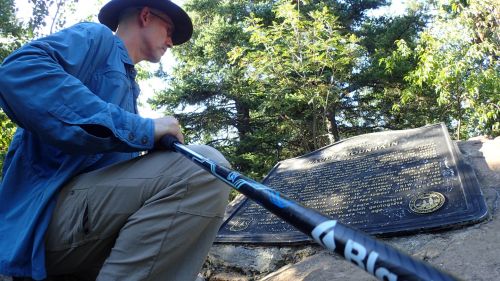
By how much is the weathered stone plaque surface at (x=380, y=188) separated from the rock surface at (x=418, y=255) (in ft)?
0.25

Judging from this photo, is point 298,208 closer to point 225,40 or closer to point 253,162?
point 253,162

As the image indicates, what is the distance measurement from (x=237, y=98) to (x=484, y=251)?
882cm

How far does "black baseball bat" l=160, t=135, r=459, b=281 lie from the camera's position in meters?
0.69

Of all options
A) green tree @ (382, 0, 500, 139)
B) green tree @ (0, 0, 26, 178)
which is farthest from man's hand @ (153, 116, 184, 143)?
green tree @ (0, 0, 26, 178)

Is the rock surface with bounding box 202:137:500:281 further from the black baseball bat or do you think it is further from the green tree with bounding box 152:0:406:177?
the green tree with bounding box 152:0:406:177

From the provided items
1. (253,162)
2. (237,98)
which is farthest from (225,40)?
(253,162)

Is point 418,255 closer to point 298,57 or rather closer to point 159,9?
point 159,9

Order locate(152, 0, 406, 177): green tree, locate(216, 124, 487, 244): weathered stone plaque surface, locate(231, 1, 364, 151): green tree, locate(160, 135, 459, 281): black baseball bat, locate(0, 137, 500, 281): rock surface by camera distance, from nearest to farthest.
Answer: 1. locate(160, 135, 459, 281): black baseball bat
2. locate(0, 137, 500, 281): rock surface
3. locate(216, 124, 487, 244): weathered stone plaque surface
4. locate(231, 1, 364, 151): green tree
5. locate(152, 0, 406, 177): green tree

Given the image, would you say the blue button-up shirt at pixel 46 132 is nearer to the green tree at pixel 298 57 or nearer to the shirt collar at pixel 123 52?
the shirt collar at pixel 123 52

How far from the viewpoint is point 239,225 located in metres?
3.62

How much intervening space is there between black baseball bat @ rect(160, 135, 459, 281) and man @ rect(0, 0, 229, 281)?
49 centimetres

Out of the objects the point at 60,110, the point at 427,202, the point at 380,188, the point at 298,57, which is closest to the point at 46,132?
the point at 60,110

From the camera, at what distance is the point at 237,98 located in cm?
1081

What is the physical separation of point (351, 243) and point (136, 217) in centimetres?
89
